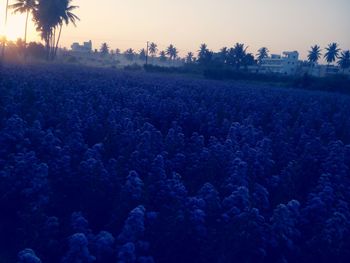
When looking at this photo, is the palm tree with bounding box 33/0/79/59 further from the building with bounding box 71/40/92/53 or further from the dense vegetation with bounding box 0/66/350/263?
the building with bounding box 71/40/92/53

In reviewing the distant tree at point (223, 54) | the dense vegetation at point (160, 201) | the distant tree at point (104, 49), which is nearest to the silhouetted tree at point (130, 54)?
the distant tree at point (104, 49)

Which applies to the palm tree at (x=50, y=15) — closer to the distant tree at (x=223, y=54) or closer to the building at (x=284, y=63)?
the distant tree at (x=223, y=54)

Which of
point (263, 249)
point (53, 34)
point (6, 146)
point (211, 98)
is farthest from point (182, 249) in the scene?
point (53, 34)

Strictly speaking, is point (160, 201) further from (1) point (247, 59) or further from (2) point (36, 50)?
(1) point (247, 59)

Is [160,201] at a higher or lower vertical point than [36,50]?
lower

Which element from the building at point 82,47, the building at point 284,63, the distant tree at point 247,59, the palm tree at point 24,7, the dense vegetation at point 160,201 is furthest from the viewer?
the building at point 82,47

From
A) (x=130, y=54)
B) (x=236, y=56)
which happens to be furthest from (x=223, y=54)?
(x=130, y=54)

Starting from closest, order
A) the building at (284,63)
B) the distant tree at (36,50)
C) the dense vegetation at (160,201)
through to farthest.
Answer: the dense vegetation at (160,201)
the distant tree at (36,50)
the building at (284,63)

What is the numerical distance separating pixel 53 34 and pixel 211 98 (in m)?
51.3

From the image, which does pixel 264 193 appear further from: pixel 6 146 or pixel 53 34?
pixel 53 34

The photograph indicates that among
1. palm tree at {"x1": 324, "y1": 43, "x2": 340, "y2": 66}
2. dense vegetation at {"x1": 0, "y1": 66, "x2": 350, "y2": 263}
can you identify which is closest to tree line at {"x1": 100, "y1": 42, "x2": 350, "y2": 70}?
palm tree at {"x1": 324, "y1": 43, "x2": 340, "y2": 66}

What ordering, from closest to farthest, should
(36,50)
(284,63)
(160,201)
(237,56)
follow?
(160,201)
(36,50)
(237,56)
(284,63)

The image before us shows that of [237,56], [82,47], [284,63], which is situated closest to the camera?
[237,56]

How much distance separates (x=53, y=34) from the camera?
234 feet
